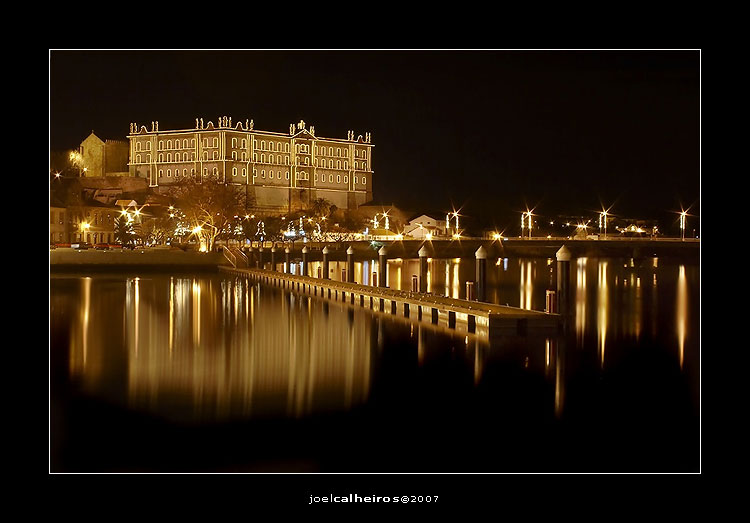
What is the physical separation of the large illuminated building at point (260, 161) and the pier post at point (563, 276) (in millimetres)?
79791

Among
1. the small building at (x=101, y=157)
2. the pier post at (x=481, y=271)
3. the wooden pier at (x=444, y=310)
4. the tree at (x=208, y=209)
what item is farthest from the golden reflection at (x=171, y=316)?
the small building at (x=101, y=157)

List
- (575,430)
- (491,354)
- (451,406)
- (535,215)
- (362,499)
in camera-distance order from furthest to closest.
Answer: (535,215) < (491,354) < (451,406) < (575,430) < (362,499)

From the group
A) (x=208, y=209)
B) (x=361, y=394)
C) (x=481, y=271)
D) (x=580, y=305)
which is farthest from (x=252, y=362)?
(x=208, y=209)

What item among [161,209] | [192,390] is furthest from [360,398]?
[161,209]

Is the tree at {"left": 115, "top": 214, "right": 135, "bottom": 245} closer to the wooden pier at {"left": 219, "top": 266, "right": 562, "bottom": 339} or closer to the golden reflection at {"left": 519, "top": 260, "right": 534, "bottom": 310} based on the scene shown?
the golden reflection at {"left": 519, "top": 260, "right": 534, "bottom": 310}

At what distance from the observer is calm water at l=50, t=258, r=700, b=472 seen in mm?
10125

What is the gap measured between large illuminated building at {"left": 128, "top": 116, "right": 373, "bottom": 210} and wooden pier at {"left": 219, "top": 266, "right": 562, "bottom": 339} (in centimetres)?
7056

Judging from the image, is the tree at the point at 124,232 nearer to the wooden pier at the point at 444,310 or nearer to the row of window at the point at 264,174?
the wooden pier at the point at 444,310

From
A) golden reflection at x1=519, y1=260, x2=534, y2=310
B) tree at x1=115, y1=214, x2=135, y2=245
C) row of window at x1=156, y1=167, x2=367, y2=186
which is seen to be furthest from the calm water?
row of window at x1=156, y1=167, x2=367, y2=186

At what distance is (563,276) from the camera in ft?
57.7
